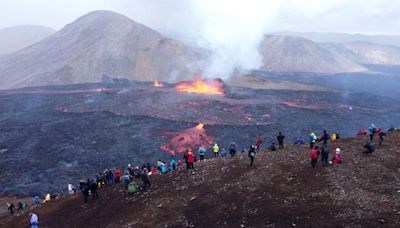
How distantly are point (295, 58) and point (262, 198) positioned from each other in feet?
583

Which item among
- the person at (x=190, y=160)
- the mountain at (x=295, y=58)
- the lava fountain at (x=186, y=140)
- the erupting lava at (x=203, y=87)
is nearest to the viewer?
the person at (x=190, y=160)

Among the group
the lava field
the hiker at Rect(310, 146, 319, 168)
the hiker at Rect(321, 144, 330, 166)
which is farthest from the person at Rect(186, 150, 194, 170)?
the lava field

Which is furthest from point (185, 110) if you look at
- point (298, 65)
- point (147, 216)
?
point (298, 65)

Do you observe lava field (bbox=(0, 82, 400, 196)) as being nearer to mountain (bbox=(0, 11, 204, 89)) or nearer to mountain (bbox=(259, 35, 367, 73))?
mountain (bbox=(0, 11, 204, 89))

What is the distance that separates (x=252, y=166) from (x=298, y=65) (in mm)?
168187

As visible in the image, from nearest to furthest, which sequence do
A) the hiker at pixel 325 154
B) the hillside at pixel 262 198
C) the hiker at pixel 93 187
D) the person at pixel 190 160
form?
the hillside at pixel 262 198 → the hiker at pixel 325 154 → the hiker at pixel 93 187 → the person at pixel 190 160

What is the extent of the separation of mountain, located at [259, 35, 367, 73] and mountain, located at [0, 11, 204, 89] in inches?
2483

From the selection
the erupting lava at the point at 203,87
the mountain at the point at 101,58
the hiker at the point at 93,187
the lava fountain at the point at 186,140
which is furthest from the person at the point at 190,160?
the mountain at the point at 101,58

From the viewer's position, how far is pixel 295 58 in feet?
621

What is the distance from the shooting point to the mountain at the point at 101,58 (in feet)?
387

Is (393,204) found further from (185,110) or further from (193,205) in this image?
(185,110)

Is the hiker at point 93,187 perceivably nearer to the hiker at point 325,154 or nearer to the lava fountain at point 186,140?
the hiker at point 325,154

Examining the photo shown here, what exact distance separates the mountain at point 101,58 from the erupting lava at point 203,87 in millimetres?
23240

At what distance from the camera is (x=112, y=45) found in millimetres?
136000
